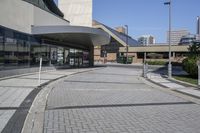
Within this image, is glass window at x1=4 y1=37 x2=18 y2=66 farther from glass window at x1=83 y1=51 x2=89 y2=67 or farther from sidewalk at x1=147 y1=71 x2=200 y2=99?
glass window at x1=83 y1=51 x2=89 y2=67

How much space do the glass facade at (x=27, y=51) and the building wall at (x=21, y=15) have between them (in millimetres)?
570

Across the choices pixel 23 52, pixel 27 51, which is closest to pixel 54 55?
pixel 27 51

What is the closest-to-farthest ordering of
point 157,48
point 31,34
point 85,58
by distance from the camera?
point 31,34
point 85,58
point 157,48

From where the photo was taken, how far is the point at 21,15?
22.6m

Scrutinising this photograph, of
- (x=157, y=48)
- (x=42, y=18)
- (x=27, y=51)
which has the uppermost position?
(x=42, y=18)

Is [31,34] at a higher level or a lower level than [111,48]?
lower

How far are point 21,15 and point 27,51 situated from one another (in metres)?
3.12

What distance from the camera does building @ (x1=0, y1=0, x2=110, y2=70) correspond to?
1983 centimetres

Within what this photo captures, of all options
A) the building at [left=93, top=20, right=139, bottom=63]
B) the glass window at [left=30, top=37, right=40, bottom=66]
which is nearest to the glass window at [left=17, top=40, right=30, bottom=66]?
the glass window at [left=30, top=37, right=40, bottom=66]

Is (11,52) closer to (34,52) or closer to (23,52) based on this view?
(23,52)

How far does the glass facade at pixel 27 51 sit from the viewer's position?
19409 millimetres

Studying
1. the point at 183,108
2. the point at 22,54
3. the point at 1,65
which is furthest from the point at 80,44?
the point at 183,108

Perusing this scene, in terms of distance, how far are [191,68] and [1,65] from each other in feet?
51.1

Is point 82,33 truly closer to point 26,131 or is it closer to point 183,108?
point 183,108
